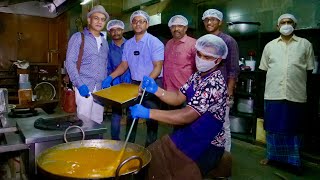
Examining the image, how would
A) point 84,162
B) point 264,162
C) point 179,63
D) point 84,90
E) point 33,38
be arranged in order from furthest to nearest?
point 33,38 → point 264,162 → point 179,63 → point 84,90 → point 84,162

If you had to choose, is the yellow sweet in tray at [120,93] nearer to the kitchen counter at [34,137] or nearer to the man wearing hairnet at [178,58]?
the kitchen counter at [34,137]

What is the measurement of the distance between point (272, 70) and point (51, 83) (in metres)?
8.86

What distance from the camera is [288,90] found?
3.97 meters

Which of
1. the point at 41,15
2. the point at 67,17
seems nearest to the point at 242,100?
the point at 67,17

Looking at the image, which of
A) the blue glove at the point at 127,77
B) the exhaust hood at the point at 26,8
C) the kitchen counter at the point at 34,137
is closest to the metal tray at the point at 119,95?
the kitchen counter at the point at 34,137

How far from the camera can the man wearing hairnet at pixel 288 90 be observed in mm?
3959

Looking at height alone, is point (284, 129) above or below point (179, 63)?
below

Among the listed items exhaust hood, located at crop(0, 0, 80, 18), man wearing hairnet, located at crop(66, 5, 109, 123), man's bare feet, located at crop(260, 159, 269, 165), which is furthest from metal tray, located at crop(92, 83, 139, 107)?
exhaust hood, located at crop(0, 0, 80, 18)

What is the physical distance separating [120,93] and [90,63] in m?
0.91

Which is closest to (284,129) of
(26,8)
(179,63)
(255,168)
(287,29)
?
(255,168)

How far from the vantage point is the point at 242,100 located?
18.9 feet

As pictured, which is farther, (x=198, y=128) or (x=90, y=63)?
(x=90, y=63)

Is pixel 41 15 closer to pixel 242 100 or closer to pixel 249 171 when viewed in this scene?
pixel 242 100

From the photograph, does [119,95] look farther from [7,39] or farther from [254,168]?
[7,39]
